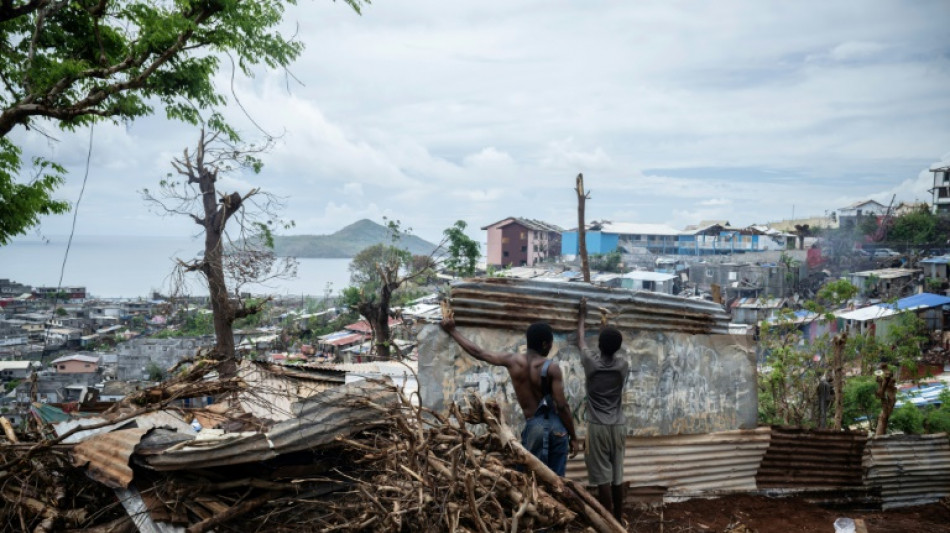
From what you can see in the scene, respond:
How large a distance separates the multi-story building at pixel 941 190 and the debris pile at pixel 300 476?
5937 cm

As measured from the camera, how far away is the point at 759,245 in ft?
192

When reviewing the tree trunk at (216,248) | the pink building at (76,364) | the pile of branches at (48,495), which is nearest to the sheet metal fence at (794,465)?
the pile of branches at (48,495)

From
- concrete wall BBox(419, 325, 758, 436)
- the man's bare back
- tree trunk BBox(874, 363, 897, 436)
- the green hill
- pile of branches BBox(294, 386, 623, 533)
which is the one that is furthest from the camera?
the green hill

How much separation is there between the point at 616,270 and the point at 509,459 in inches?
1881

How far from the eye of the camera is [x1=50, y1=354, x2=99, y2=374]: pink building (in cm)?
2695

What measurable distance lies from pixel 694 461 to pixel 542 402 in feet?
8.59

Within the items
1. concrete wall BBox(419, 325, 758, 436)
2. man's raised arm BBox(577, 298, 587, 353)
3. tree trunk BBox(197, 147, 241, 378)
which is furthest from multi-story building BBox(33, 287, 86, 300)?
man's raised arm BBox(577, 298, 587, 353)

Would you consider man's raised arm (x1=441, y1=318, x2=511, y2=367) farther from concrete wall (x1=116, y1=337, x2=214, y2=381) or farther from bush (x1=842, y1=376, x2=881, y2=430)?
concrete wall (x1=116, y1=337, x2=214, y2=381)

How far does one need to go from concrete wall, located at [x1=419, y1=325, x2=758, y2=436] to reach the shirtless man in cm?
72

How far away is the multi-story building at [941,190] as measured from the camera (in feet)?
172

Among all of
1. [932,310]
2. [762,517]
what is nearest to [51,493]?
[762,517]

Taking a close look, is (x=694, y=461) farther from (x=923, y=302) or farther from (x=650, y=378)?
(x=923, y=302)

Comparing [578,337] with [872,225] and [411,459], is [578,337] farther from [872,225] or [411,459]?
[872,225]

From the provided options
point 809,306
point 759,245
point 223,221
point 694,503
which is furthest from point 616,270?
point 694,503
